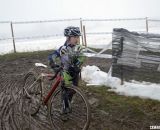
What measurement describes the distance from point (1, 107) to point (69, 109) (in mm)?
2516

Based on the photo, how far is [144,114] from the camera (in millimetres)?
7453

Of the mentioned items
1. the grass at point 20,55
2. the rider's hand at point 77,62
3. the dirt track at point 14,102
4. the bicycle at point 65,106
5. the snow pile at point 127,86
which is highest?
the rider's hand at point 77,62

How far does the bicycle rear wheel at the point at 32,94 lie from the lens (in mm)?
7730

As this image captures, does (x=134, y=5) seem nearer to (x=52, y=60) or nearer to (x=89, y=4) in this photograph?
(x=89, y=4)

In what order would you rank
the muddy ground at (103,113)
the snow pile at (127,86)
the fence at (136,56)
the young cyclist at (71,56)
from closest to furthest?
the young cyclist at (71,56) < the muddy ground at (103,113) < the snow pile at (127,86) < the fence at (136,56)

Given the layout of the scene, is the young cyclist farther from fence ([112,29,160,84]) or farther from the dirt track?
fence ([112,29,160,84])

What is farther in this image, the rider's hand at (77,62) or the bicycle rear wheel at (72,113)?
the rider's hand at (77,62)

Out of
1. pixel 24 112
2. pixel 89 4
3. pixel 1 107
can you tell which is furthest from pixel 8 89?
pixel 89 4

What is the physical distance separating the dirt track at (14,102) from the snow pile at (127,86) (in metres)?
1.97

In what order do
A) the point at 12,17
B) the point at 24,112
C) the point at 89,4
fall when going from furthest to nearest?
the point at 89,4
the point at 12,17
the point at 24,112

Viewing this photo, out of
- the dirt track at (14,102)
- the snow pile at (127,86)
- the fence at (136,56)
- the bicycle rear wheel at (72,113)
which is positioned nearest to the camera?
the bicycle rear wheel at (72,113)

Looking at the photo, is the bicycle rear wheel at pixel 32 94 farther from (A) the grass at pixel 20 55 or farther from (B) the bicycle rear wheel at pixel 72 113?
(A) the grass at pixel 20 55

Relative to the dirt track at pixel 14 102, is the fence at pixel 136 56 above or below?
above

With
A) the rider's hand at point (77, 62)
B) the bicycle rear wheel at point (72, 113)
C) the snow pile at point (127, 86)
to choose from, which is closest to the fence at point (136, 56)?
the snow pile at point (127, 86)
